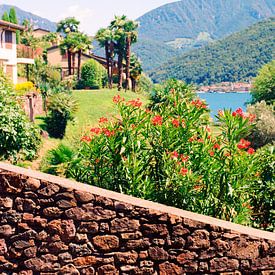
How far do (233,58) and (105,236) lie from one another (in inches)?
6718

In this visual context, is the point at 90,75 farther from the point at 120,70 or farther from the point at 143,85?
the point at 143,85

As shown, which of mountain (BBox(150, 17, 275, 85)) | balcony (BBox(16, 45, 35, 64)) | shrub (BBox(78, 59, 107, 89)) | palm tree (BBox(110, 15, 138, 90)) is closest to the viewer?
balcony (BBox(16, 45, 35, 64))

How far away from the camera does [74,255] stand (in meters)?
6.39

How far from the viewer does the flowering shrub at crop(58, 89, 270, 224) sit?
30.9 feet

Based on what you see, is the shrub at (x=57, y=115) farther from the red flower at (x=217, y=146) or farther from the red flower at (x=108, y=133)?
the red flower at (x=217, y=146)

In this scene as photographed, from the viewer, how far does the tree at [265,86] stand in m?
53.7

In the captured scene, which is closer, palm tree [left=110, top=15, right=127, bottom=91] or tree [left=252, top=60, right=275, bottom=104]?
tree [left=252, top=60, right=275, bottom=104]

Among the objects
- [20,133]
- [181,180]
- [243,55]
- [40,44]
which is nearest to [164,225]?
[181,180]

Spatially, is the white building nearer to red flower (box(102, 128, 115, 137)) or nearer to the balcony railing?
the balcony railing

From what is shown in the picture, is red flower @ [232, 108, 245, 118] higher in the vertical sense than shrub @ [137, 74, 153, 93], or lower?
lower

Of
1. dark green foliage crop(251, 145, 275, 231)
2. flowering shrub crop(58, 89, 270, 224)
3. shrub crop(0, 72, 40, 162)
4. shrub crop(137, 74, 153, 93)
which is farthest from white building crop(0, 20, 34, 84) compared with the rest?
shrub crop(137, 74, 153, 93)

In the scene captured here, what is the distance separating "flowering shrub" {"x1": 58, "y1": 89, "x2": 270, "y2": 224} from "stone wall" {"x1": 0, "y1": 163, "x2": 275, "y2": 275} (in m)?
2.82

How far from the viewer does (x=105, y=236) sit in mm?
6379

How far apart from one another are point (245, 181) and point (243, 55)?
162 metres
